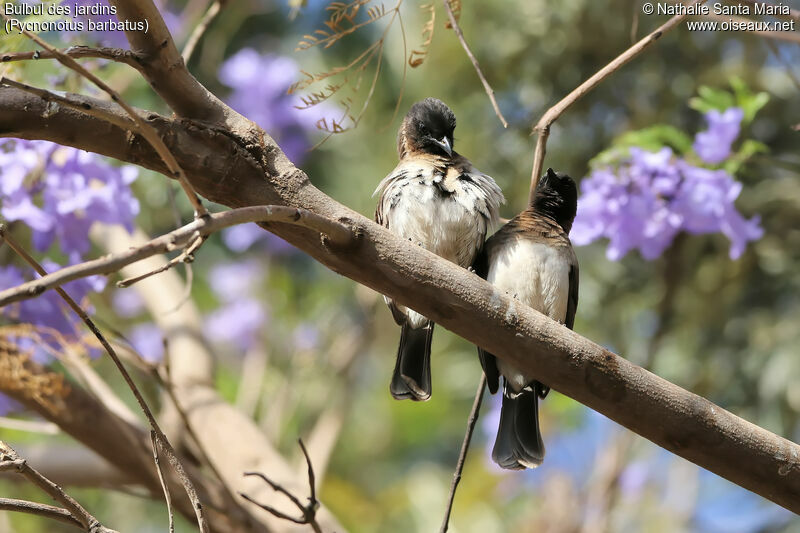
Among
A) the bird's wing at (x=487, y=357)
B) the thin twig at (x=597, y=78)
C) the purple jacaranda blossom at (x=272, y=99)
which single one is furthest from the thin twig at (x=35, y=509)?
the purple jacaranda blossom at (x=272, y=99)

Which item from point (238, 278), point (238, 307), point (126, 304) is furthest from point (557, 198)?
point (126, 304)

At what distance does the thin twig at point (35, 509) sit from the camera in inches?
44.6

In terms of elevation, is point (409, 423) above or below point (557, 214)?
above

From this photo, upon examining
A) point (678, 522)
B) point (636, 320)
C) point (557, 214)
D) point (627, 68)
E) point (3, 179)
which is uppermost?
point (627, 68)

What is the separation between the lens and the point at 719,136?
7.63 feet

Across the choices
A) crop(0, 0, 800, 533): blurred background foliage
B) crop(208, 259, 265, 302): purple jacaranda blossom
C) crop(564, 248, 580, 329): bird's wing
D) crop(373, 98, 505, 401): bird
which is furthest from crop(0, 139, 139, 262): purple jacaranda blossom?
crop(208, 259, 265, 302): purple jacaranda blossom

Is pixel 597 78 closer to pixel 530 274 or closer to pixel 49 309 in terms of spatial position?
pixel 530 274

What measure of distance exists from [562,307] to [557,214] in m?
0.28

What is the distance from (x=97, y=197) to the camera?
223 cm

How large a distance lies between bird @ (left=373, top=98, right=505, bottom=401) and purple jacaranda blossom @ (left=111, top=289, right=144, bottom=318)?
2245 mm

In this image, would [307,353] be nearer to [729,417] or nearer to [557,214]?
[557,214]

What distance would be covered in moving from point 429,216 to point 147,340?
6.93ft

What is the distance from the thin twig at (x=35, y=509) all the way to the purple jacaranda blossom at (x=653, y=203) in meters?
1.63

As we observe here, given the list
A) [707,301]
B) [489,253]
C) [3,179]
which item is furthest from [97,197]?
[707,301]
